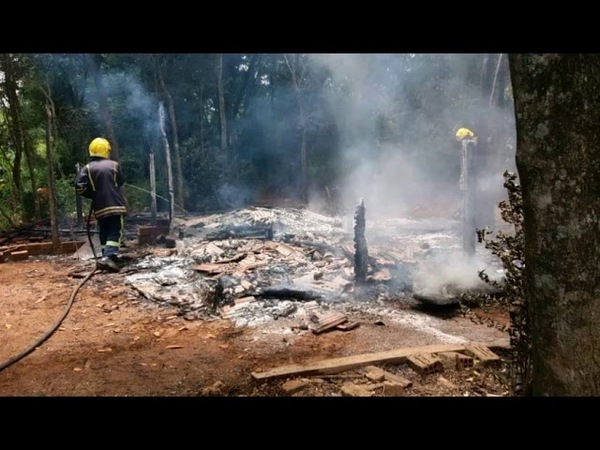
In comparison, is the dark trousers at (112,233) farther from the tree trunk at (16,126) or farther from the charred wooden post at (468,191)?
the charred wooden post at (468,191)

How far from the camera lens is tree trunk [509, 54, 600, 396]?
1.79m

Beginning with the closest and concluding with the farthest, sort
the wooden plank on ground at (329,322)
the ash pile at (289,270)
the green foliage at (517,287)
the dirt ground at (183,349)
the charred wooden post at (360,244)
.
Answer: the green foliage at (517,287)
the dirt ground at (183,349)
the wooden plank on ground at (329,322)
the ash pile at (289,270)
the charred wooden post at (360,244)

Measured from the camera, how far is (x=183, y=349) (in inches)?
196

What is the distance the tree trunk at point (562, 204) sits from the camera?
70.4 inches

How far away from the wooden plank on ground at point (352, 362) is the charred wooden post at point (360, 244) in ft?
8.45

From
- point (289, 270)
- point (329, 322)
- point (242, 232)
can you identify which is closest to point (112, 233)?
point (242, 232)

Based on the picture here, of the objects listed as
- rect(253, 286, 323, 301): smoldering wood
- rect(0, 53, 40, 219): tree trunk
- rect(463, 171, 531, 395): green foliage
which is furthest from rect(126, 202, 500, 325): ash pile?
rect(0, 53, 40, 219): tree trunk

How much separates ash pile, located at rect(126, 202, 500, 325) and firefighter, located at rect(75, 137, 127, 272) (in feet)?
1.99

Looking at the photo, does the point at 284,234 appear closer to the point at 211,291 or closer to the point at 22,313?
the point at 211,291

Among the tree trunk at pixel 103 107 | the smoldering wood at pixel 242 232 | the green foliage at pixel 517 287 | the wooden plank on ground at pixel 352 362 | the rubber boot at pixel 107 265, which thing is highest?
the tree trunk at pixel 103 107

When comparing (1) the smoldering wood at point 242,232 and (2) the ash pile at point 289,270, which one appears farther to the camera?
(1) the smoldering wood at point 242,232

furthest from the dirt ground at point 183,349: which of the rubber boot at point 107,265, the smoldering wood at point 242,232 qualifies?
the smoldering wood at point 242,232

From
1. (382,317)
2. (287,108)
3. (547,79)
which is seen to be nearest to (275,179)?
(287,108)
